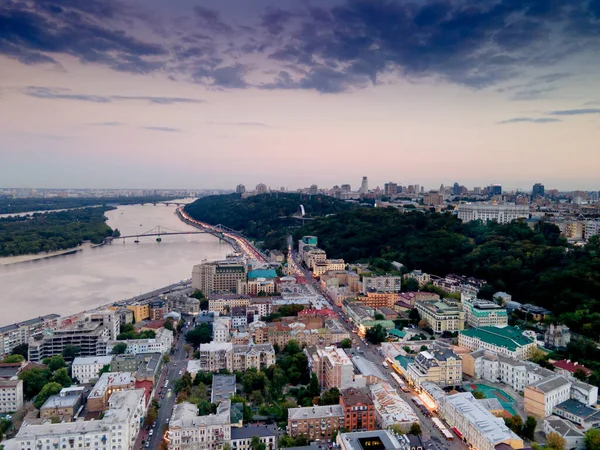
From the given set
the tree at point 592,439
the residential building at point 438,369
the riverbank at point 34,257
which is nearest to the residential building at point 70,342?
the residential building at point 438,369

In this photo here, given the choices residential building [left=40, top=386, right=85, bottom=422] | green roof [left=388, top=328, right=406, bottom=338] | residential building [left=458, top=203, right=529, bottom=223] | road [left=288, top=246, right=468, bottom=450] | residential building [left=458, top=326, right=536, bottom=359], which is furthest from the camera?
residential building [left=458, top=203, right=529, bottom=223]

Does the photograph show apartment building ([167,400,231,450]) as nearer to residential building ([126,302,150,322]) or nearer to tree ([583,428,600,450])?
tree ([583,428,600,450])

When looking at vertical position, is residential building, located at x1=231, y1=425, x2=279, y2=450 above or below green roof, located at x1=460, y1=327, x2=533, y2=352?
below

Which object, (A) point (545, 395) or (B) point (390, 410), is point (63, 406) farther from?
(A) point (545, 395)

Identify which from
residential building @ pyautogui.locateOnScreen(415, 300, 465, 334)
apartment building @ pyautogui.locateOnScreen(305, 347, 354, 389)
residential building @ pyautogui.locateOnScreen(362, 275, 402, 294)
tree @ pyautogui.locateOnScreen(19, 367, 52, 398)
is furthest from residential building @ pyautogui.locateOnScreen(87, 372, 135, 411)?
residential building @ pyautogui.locateOnScreen(362, 275, 402, 294)

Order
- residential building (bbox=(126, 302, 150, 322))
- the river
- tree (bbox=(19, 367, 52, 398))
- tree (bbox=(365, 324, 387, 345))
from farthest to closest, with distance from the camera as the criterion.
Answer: the river, residential building (bbox=(126, 302, 150, 322)), tree (bbox=(365, 324, 387, 345)), tree (bbox=(19, 367, 52, 398))

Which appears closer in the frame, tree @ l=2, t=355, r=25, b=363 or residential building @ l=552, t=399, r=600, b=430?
residential building @ l=552, t=399, r=600, b=430

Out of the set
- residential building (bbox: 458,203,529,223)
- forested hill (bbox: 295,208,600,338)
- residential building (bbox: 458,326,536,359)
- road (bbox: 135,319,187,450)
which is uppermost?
residential building (bbox: 458,203,529,223)

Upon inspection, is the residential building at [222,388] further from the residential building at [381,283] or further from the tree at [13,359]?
the residential building at [381,283]
